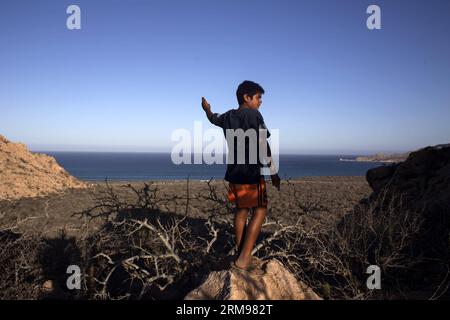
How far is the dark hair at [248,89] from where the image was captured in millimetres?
3619

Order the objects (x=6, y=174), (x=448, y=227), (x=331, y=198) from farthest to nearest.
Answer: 1. (x=331, y=198)
2. (x=6, y=174)
3. (x=448, y=227)

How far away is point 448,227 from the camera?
6.89 meters

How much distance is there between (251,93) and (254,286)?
184 centimetres

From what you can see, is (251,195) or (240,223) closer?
(251,195)

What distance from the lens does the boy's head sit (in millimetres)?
3619

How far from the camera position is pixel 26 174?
20344 mm

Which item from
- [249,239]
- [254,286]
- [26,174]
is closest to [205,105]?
[249,239]

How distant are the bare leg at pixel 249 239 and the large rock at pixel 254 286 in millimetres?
95

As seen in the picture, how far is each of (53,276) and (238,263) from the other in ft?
12.9

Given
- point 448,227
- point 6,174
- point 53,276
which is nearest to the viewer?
point 53,276

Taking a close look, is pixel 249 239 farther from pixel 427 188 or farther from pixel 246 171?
pixel 427 188
